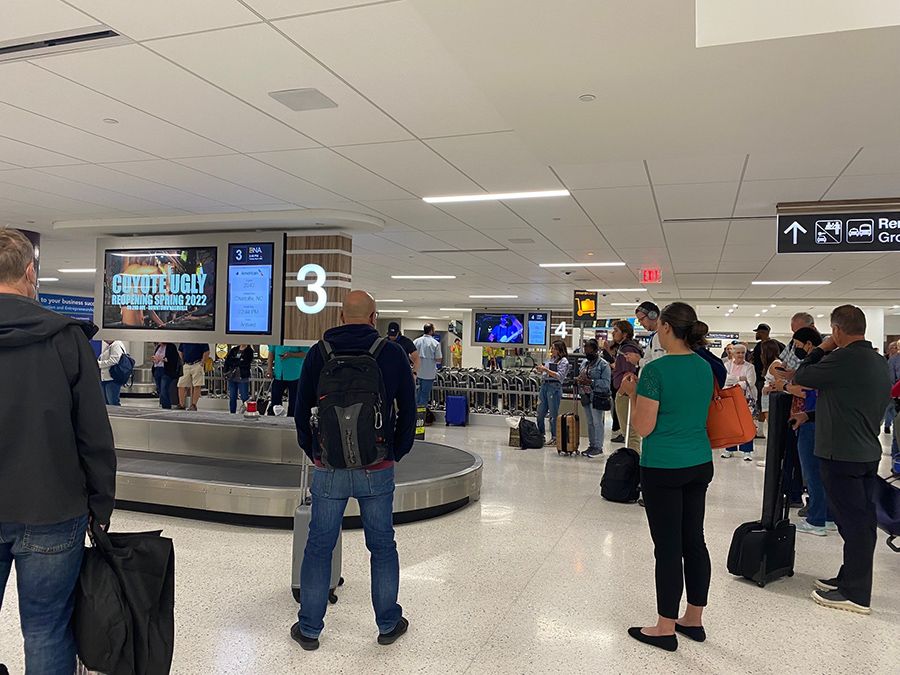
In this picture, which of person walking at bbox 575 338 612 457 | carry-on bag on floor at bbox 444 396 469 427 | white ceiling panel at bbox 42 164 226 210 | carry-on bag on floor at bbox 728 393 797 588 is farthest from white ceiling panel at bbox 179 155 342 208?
carry-on bag on floor at bbox 444 396 469 427

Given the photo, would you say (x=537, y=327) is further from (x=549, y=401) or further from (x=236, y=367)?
(x=236, y=367)

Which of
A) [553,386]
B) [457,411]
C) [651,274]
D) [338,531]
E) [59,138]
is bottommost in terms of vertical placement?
[457,411]

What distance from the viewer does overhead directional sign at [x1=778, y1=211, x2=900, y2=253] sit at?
5.90 m

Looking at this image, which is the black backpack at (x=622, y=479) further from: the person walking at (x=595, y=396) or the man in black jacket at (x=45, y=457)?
the man in black jacket at (x=45, y=457)

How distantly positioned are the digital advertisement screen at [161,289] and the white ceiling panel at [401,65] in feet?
15.5

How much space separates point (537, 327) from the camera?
22.0 meters

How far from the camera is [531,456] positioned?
918 centimetres

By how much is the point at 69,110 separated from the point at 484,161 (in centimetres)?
291

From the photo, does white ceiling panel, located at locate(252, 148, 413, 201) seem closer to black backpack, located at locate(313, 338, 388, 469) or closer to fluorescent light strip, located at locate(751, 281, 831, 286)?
black backpack, located at locate(313, 338, 388, 469)

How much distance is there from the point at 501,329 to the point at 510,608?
18549 mm

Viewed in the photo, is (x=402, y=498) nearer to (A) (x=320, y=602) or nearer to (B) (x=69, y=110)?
(A) (x=320, y=602)

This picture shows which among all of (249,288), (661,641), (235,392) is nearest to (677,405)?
(661,641)

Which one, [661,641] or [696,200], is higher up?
[696,200]

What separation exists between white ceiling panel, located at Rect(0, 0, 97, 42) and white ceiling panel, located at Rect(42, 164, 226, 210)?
104 inches
